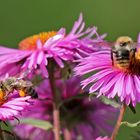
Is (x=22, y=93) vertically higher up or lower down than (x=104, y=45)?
lower down

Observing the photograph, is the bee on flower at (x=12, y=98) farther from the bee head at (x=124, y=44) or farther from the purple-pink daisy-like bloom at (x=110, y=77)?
the bee head at (x=124, y=44)

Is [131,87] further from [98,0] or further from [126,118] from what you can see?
[98,0]

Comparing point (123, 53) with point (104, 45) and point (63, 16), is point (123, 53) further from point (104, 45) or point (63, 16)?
point (63, 16)

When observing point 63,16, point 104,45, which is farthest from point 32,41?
point 63,16

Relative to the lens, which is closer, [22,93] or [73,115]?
[22,93]

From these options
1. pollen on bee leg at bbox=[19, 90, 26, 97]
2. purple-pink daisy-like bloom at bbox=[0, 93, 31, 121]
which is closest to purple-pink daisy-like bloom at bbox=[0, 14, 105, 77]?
pollen on bee leg at bbox=[19, 90, 26, 97]

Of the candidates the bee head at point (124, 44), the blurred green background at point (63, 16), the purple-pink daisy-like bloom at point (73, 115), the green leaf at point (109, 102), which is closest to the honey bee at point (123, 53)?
the bee head at point (124, 44)
